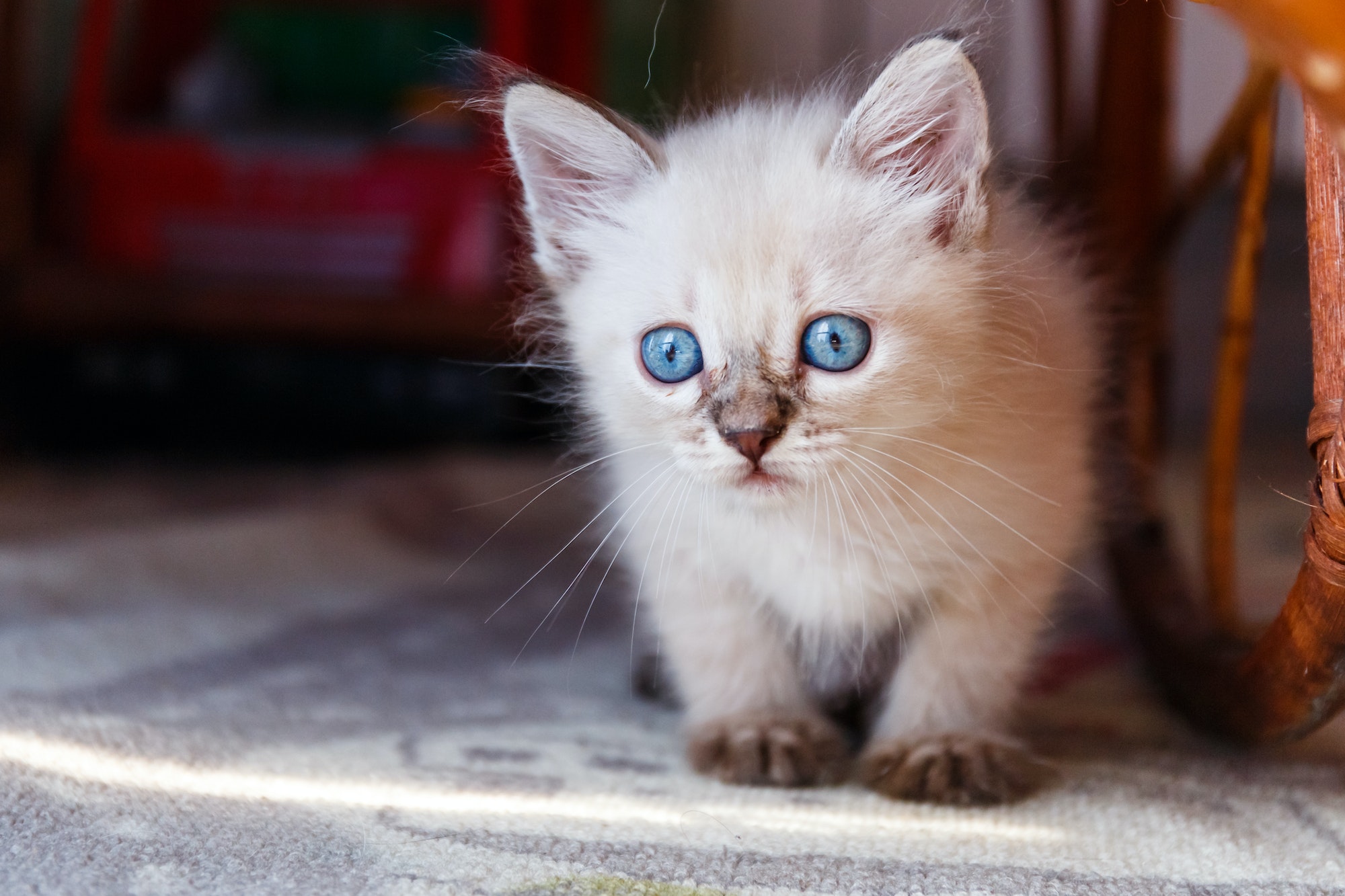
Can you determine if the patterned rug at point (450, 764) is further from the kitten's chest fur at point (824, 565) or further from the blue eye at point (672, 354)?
the blue eye at point (672, 354)

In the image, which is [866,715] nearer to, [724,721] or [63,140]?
[724,721]

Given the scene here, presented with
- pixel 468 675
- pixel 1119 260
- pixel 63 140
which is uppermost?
pixel 63 140

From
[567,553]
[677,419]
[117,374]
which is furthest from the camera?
[117,374]

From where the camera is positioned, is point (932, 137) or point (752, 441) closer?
point (752, 441)

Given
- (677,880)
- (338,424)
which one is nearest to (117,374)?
(338,424)

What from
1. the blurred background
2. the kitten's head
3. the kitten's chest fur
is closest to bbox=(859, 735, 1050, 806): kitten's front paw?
the kitten's chest fur

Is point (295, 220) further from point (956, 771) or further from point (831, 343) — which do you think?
point (956, 771)

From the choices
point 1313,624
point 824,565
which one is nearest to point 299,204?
point 824,565

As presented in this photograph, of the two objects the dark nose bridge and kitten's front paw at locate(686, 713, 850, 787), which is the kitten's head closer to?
the dark nose bridge
